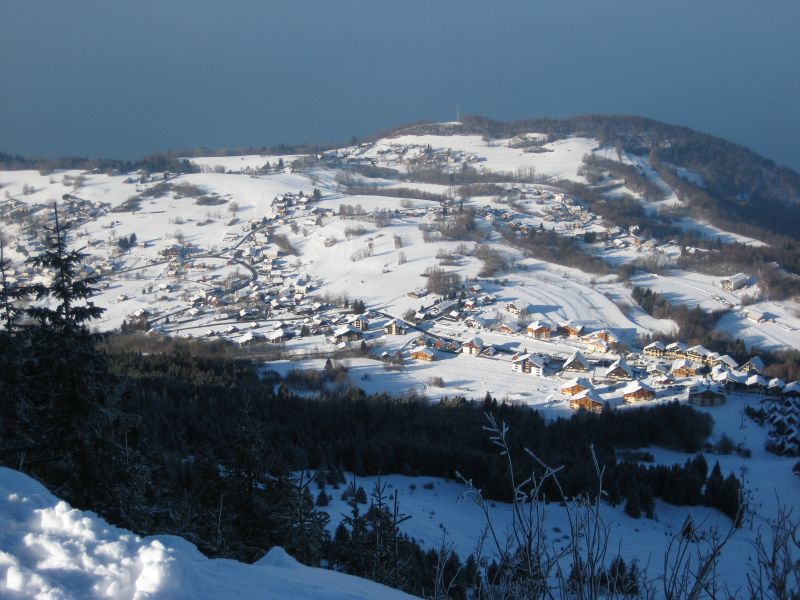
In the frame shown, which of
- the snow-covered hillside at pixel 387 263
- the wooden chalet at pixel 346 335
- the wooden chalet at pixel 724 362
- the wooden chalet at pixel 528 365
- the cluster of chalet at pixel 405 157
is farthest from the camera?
the cluster of chalet at pixel 405 157

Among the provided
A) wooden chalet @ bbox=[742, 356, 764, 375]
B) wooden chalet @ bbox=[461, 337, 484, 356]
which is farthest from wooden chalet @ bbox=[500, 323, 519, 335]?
wooden chalet @ bbox=[742, 356, 764, 375]

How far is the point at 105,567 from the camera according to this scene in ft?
4.37

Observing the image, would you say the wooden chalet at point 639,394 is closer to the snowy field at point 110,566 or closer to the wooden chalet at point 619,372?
the wooden chalet at point 619,372

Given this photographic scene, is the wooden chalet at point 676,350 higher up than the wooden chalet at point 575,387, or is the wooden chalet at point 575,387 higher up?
the wooden chalet at point 676,350

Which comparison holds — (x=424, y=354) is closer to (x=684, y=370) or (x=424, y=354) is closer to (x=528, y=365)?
(x=528, y=365)

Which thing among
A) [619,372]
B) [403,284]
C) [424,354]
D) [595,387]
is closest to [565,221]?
[403,284]

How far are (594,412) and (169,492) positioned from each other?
863 cm

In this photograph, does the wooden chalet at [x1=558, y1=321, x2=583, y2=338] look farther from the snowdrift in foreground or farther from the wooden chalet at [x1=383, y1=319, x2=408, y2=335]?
the snowdrift in foreground

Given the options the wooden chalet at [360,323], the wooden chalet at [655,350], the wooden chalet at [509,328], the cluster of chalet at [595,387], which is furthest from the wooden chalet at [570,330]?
the wooden chalet at [360,323]

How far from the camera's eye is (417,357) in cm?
1464

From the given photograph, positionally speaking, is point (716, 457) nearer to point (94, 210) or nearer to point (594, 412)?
point (594, 412)

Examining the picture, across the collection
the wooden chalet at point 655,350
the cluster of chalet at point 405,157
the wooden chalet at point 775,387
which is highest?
the cluster of chalet at point 405,157

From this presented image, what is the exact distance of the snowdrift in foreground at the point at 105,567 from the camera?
1.28 m

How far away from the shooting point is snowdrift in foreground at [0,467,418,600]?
1279 millimetres
